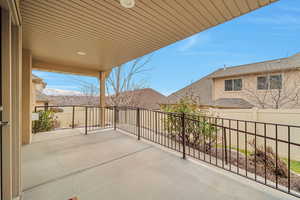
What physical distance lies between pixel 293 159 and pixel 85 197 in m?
6.00

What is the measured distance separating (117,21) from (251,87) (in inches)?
349

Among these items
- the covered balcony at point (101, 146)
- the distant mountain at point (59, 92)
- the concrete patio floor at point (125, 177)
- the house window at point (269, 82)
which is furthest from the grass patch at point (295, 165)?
the distant mountain at point (59, 92)

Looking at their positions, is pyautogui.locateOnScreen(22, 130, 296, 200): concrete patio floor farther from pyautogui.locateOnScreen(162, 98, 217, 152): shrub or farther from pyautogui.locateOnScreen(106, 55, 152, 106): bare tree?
pyautogui.locateOnScreen(106, 55, 152, 106): bare tree

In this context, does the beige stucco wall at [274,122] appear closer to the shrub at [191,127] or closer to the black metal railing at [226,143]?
the black metal railing at [226,143]

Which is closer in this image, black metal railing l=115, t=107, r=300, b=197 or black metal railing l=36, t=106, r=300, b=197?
black metal railing l=36, t=106, r=300, b=197

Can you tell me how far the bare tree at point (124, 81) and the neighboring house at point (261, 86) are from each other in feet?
14.2

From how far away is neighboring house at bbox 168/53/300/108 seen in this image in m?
6.89

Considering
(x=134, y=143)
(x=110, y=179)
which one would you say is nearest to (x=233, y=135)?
(x=134, y=143)

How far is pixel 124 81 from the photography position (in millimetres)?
10773

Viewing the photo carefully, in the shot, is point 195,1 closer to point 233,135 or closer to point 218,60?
point 233,135

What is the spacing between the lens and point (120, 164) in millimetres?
2584

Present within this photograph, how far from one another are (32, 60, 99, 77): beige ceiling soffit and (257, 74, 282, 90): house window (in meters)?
8.88

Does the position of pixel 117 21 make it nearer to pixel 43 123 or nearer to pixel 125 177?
pixel 125 177

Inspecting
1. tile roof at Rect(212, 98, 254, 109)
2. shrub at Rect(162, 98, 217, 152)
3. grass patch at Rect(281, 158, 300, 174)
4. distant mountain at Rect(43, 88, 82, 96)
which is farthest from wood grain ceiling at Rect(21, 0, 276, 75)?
distant mountain at Rect(43, 88, 82, 96)
